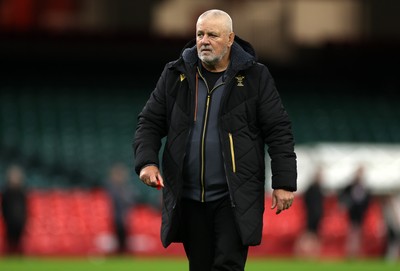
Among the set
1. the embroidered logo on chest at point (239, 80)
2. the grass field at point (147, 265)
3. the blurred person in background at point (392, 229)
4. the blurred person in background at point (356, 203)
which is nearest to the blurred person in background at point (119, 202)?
Result: the grass field at point (147, 265)

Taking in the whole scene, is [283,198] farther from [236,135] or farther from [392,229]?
[392,229]

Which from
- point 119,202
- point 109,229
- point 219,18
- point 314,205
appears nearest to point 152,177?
point 219,18

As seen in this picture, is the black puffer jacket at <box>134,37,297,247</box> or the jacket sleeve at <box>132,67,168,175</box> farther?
the jacket sleeve at <box>132,67,168,175</box>

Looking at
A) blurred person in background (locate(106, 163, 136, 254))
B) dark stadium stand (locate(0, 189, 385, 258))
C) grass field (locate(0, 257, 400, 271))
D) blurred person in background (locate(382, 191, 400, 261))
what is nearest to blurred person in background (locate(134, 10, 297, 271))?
grass field (locate(0, 257, 400, 271))

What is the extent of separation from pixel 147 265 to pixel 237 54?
1087 centimetres

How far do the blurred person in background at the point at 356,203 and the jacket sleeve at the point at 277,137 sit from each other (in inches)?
586

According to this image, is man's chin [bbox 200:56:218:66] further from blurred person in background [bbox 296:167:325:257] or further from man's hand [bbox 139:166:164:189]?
blurred person in background [bbox 296:167:325:257]

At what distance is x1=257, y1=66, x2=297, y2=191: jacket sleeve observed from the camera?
22.3 ft

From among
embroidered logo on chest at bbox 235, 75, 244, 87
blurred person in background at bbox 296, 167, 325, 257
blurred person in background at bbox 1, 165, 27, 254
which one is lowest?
blurred person in background at bbox 296, 167, 325, 257

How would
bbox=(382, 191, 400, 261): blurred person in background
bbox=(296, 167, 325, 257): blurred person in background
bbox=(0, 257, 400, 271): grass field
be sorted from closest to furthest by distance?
bbox=(0, 257, 400, 271): grass field, bbox=(296, 167, 325, 257): blurred person in background, bbox=(382, 191, 400, 261): blurred person in background

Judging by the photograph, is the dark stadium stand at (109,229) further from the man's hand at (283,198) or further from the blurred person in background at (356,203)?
the man's hand at (283,198)

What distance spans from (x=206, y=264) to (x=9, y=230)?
12691 millimetres

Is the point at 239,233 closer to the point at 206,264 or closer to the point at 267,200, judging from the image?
the point at 206,264

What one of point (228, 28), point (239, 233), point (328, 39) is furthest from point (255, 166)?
point (328, 39)
